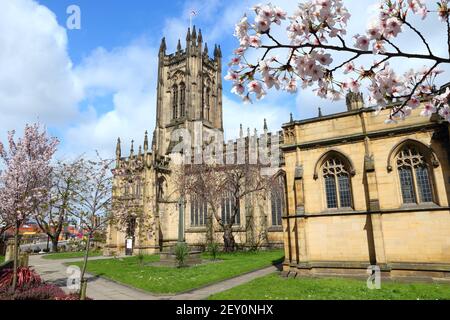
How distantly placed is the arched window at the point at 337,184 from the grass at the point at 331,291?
380cm

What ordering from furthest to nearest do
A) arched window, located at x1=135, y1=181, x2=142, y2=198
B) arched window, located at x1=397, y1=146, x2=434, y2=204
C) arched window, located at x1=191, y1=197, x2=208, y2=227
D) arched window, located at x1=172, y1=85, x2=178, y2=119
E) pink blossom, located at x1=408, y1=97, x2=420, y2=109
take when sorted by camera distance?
arched window, located at x1=172, y1=85, x2=178, y2=119 → arched window, located at x1=191, y1=197, x2=208, y2=227 → arched window, located at x1=135, y1=181, x2=142, y2=198 → arched window, located at x1=397, y1=146, x2=434, y2=204 → pink blossom, located at x1=408, y1=97, x2=420, y2=109

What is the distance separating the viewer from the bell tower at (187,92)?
160 feet

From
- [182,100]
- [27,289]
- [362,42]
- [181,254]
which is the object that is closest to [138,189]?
[181,254]

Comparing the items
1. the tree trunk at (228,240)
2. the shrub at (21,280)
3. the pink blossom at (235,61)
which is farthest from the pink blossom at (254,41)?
the tree trunk at (228,240)

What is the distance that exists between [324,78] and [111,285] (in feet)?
50.2

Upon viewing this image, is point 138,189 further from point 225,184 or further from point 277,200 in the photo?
point 277,200

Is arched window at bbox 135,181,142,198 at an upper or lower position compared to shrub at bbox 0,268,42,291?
upper

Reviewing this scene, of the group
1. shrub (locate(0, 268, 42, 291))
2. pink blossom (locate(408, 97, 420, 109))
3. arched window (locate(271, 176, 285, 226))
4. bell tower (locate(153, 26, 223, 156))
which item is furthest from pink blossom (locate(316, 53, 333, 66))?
bell tower (locate(153, 26, 223, 156))

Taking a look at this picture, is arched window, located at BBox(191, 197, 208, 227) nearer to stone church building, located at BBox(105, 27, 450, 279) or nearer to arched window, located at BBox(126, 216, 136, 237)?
arched window, located at BBox(126, 216, 136, 237)

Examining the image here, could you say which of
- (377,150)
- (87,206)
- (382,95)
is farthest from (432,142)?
(87,206)

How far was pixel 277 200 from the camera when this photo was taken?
34094 millimetres

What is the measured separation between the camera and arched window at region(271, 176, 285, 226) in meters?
33.5

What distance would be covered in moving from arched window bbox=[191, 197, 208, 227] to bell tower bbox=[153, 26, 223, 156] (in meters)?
12.0
